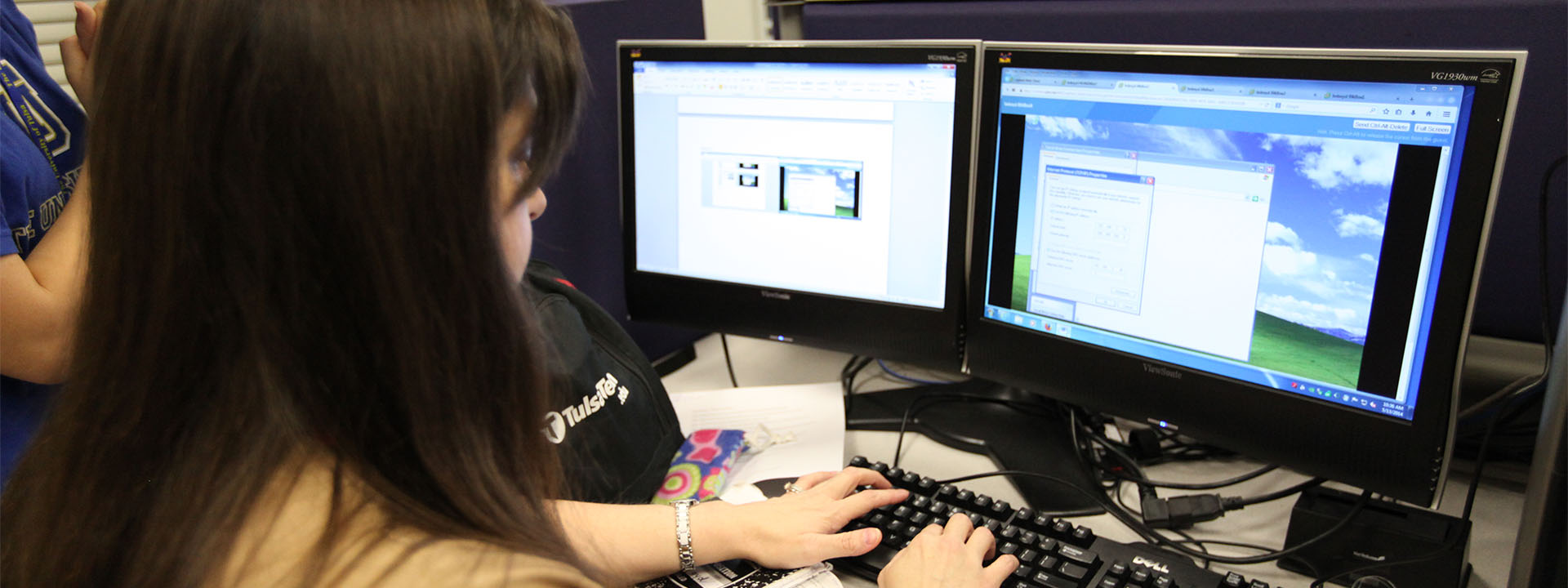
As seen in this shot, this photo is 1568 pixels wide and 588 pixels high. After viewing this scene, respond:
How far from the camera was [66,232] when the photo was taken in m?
0.89

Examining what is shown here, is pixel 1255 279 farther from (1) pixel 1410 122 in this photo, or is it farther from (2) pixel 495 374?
(2) pixel 495 374

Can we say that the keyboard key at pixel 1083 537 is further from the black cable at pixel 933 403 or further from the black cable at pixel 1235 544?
the black cable at pixel 933 403

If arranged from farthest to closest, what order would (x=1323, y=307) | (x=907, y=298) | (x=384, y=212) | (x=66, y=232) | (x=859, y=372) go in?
(x=859, y=372), (x=907, y=298), (x=66, y=232), (x=1323, y=307), (x=384, y=212)

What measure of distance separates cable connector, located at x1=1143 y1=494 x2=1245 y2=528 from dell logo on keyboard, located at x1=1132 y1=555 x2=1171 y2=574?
0.49 ft

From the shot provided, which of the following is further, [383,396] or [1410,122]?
[1410,122]

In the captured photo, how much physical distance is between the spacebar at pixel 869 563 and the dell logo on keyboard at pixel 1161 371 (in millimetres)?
304

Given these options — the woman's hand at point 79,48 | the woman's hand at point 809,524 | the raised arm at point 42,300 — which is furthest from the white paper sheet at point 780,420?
the woman's hand at point 79,48

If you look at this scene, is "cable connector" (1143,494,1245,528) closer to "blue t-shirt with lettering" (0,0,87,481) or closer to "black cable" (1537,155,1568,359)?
"black cable" (1537,155,1568,359)

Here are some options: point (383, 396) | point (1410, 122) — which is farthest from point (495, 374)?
point (1410, 122)

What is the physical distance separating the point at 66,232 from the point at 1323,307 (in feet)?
3.74

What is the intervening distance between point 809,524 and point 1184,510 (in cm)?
37

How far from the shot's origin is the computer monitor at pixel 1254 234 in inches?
28.2

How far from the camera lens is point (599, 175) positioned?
1263 mm

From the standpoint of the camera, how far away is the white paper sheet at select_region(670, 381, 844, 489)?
101 cm
